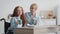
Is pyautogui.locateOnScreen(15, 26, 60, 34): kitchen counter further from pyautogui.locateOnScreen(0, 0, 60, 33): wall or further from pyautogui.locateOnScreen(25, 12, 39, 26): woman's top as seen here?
pyautogui.locateOnScreen(0, 0, 60, 33): wall

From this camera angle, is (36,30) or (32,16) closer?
(36,30)

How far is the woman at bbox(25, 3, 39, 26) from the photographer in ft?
6.72

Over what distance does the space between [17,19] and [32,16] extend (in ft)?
0.67

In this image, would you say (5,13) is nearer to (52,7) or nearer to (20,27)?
(20,27)

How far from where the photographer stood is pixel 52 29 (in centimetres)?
202

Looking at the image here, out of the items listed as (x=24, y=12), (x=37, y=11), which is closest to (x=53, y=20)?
(x=37, y=11)

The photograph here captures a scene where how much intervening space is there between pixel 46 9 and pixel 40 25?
220mm

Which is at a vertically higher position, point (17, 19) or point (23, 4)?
point (23, 4)

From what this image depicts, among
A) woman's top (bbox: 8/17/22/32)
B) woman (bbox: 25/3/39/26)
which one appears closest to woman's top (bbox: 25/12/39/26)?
woman (bbox: 25/3/39/26)

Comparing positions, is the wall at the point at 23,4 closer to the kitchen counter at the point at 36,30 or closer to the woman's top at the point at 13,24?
the woman's top at the point at 13,24

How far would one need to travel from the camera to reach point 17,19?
6.66 ft

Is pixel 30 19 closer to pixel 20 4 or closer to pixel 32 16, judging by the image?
pixel 32 16

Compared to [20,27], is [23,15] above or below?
above

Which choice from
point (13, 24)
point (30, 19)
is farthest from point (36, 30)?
point (13, 24)
